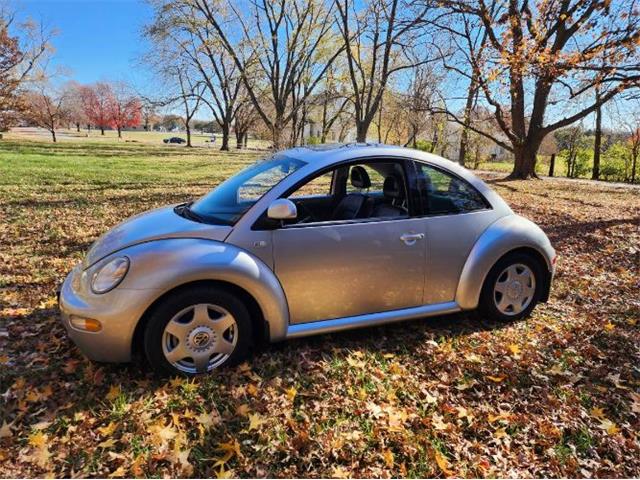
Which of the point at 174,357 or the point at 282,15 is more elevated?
the point at 282,15

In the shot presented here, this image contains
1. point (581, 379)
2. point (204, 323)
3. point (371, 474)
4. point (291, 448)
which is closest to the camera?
point (371, 474)

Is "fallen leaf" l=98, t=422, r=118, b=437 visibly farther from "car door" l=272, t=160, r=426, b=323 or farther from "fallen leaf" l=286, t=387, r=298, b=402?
"car door" l=272, t=160, r=426, b=323

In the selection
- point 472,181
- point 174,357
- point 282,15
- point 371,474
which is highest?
point 282,15

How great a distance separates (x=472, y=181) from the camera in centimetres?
406

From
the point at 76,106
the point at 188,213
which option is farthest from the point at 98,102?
the point at 188,213

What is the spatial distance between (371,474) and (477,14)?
1765 cm

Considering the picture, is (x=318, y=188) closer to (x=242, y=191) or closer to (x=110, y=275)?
(x=242, y=191)

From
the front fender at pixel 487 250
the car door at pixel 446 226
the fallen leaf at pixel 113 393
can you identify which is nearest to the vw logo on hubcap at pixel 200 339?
the fallen leaf at pixel 113 393

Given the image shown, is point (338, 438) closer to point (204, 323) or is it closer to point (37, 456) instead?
point (204, 323)

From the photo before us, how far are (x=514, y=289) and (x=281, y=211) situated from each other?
2.42m

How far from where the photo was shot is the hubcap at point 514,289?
4.13m

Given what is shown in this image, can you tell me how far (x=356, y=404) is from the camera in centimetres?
303

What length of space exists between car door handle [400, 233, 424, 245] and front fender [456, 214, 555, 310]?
55cm

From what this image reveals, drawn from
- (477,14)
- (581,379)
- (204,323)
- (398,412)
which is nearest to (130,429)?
(204,323)
